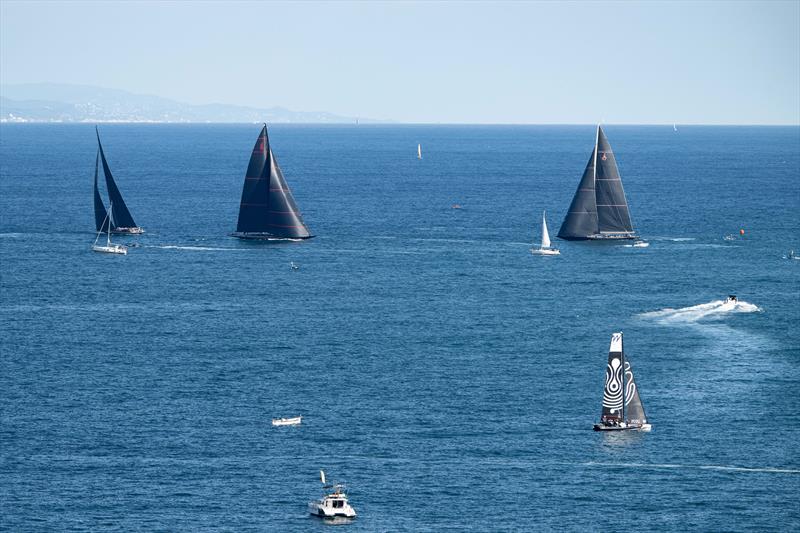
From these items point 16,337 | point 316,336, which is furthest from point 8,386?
point 316,336

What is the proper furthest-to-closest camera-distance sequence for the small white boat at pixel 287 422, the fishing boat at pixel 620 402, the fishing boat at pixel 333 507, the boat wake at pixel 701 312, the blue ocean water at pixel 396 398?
the boat wake at pixel 701 312 < the small white boat at pixel 287 422 < the fishing boat at pixel 620 402 < the blue ocean water at pixel 396 398 < the fishing boat at pixel 333 507

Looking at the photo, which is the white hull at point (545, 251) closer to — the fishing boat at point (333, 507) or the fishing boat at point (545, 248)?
the fishing boat at point (545, 248)

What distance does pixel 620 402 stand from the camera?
10694 cm

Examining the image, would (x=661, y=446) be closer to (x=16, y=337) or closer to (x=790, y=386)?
(x=790, y=386)

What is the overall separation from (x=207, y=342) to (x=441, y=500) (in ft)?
170

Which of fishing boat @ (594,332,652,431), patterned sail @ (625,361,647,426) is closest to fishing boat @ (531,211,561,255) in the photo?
fishing boat @ (594,332,652,431)

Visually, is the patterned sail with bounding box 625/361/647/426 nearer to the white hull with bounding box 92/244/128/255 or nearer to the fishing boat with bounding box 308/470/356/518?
the fishing boat with bounding box 308/470/356/518

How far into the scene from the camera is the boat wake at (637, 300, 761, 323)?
148 metres

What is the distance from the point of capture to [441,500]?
91.7 metres

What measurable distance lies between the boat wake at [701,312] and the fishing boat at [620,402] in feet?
133

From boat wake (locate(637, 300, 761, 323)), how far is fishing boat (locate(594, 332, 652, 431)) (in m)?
40.6

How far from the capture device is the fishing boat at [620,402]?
107 m

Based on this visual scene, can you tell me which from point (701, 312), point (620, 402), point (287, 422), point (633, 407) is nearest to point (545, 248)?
point (701, 312)

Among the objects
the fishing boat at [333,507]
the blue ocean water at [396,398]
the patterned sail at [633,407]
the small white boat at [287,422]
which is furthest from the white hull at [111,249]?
the fishing boat at [333,507]
